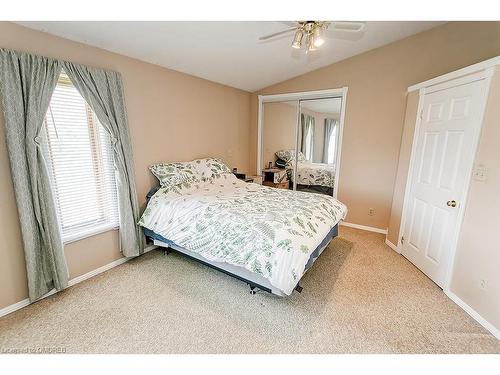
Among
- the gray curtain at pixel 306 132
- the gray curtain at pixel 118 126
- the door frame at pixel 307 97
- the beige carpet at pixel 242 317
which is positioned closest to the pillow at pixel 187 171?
the gray curtain at pixel 118 126

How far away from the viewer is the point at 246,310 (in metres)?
1.89

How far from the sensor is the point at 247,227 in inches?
76.5

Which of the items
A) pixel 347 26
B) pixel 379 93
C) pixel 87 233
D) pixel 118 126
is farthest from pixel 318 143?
pixel 87 233

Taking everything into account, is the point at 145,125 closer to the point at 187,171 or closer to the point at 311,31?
the point at 187,171

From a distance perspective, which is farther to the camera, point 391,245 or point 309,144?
point 309,144

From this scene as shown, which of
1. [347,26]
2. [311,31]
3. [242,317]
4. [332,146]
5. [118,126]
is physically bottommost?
[242,317]

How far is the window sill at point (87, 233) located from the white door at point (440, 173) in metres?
3.38

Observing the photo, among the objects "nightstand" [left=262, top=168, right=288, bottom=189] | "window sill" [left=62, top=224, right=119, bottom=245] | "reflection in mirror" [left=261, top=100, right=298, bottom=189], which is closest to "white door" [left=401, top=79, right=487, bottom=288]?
"reflection in mirror" [left=261, top=100, right=298, bottom=189]

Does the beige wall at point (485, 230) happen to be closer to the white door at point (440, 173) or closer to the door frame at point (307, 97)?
the white door at point (440, 173)

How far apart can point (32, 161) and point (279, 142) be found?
3452 millimetres

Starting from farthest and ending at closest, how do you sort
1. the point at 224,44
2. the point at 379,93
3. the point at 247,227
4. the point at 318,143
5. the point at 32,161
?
the point at 318,143, the point at 379,93, the point at 224,44, the point at 247,227, the point at 32,161

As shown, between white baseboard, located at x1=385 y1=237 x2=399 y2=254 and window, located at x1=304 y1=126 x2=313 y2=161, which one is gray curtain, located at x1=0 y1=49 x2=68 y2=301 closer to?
window, located at x1=304 y1=126 x2=313 y2=161

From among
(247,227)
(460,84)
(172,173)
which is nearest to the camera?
(247,227)
